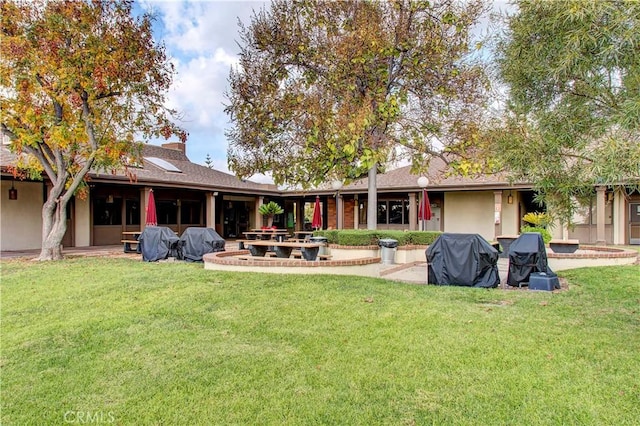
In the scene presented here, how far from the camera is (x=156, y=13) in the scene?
477 inches

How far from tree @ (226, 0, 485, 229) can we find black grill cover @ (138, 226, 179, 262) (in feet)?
11.0

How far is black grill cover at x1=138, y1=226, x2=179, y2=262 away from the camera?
1177 cm

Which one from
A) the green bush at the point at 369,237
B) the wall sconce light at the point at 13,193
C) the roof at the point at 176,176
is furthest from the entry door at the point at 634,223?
the wall sconce light at the point at 13,193

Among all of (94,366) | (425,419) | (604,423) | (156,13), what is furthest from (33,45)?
(604,423)

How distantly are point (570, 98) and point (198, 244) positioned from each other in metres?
9.77

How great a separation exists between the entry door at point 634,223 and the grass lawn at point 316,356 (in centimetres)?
1333

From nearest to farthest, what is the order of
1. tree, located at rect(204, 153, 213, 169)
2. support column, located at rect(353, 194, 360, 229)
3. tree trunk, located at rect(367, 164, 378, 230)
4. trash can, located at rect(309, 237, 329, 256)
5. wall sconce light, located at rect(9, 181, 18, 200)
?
trash can, located at rect(309, 237, 329, 256) < tree trunk, located at rect(367, 164, 378, 230) < wall sconce light, located at rect(9, 181, 18, 200) < support column, located at rect(353, 194, 360, 229) < tree, located at rect(204, 153, 213, 169)

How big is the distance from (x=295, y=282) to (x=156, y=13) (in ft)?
31.2

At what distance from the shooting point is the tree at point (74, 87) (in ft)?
35.0

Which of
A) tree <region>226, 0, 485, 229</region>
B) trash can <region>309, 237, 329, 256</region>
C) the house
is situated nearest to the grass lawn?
tree <region>226, 0, 485, 229</region>

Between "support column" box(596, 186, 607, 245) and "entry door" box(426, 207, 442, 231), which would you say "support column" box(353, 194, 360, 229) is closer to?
"entry door" box(426, 207, 442, 231)

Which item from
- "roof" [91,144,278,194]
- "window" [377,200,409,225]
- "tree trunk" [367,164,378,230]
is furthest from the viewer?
"window" [377,200,409,225]

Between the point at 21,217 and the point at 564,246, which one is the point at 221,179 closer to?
the point at 21,217

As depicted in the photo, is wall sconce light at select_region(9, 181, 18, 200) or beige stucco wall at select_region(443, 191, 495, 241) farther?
beige stucco wall at select_region(443, 191, 495, 241)
